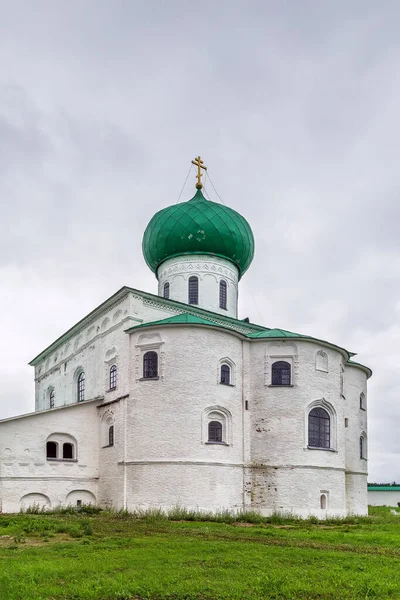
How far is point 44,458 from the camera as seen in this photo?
21391 millimetres

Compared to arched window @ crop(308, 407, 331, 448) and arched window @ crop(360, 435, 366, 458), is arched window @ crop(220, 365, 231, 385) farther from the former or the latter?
arched window @ crop(360, 435, 366, 458)

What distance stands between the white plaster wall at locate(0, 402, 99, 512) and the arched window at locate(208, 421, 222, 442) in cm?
468

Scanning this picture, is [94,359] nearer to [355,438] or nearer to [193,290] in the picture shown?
[193,290]

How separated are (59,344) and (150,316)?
7922 mm

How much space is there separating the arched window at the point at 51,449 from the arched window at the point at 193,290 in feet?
27.7

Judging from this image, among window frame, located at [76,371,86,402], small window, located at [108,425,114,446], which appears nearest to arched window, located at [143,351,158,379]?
small window, located at [108,425,114,446]

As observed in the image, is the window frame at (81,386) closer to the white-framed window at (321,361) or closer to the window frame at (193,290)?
the window frame at (193,290)

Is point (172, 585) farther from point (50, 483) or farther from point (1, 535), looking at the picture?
point (50, 483)

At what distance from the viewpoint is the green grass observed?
800 cm

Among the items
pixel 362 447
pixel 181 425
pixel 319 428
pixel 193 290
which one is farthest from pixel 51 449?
pixel 362 447

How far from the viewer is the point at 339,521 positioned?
20.2 metres

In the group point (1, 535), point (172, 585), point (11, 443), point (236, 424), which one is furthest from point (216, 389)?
point (172, 585)

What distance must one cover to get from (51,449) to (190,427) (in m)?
5.45

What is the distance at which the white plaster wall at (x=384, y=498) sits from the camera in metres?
37.3
